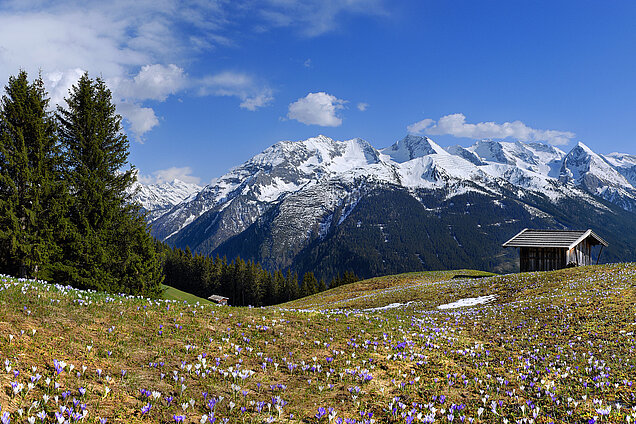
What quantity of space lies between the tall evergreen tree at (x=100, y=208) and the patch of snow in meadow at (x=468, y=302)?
82.4 ft

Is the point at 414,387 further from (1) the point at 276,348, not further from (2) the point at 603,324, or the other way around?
(2) the point at 603,324

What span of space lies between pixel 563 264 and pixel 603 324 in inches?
1435

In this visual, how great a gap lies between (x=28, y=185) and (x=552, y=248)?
184ft

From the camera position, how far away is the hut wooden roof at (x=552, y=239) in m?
46.6

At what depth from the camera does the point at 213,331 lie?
1142 cm

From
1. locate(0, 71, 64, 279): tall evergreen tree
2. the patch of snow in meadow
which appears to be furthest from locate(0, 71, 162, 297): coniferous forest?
the patch of snow in meadow

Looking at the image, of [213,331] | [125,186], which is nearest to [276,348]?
[213,331]

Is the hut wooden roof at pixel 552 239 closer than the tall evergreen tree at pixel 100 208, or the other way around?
the tall evergreen tree at pixel 100 208

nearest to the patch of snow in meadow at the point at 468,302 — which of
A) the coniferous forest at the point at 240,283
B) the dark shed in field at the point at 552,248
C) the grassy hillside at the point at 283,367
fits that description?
the grassy hillside at the point at 283,367

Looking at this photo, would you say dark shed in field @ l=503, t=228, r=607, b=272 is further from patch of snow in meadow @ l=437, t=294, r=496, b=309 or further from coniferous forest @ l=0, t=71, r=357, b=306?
coniferous forest @ l=0, t=71, r=357, b=306

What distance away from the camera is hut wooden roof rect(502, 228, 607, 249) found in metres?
46.6

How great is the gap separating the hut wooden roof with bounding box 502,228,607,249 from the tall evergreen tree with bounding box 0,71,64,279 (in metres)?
51.7

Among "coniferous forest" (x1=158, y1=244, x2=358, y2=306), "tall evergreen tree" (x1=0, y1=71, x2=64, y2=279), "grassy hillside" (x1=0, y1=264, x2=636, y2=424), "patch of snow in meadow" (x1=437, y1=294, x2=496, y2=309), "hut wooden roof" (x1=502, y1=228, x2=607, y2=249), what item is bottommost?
"coniferous forest" (x1=158, y1=244, x2=358, y2=306)

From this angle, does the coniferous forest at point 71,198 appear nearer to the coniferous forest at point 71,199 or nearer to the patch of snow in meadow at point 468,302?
the coniferous forest at point 71,199
